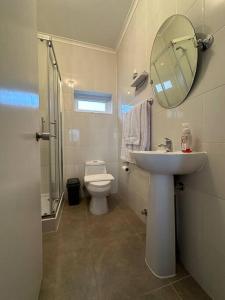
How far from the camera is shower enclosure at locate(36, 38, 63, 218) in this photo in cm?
168

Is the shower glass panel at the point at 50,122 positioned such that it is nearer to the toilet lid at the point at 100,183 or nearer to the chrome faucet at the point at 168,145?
the toilet lid at the point at 100,183

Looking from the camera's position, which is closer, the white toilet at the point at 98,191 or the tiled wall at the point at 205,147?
the tiled wall at the point at 205,147

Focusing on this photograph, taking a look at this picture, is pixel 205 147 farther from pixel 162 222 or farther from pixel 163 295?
pixel 163 295

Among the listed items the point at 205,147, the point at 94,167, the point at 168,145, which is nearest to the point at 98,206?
the point at 94,167

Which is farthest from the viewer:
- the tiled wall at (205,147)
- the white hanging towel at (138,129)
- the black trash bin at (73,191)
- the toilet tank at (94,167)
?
the toilet tank at (94,167)

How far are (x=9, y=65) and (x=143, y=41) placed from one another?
1.64 meters

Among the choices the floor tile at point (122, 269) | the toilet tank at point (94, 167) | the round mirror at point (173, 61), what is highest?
the round mirror at point (173, 61)

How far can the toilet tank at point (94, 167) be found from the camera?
7.53 ft

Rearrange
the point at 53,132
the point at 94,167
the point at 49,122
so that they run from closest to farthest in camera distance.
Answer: the point at 49,122, the point at 53,132, the point at 94,167

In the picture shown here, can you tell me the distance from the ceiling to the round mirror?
3.18 ft

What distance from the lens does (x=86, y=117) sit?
95.5 inches

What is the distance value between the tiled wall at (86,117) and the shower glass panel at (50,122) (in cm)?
21

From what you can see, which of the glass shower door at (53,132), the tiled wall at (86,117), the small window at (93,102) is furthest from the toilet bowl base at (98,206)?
the small window at (93,102)

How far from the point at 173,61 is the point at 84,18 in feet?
5.07
